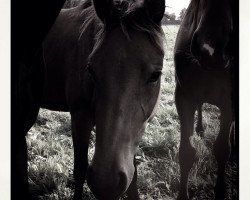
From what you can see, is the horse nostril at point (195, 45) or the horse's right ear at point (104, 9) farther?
the horse nostril at point (195, 45)

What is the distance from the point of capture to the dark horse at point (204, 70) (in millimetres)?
1440

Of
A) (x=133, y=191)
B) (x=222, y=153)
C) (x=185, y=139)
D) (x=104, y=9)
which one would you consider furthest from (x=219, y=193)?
(x=104, y=9)

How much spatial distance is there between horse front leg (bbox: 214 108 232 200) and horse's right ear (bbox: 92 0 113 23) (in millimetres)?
662

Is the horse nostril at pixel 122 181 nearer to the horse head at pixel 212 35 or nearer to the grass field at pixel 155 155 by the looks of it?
the grass field at pixel 155 155

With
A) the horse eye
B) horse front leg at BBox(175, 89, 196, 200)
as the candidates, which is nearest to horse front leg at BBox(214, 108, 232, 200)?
horse front leg at BBox(175, 89, 196, 200)

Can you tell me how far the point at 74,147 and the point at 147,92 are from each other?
427 millimetres

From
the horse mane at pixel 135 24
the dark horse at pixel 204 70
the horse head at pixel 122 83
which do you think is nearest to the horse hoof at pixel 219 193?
the dark horse at pixel 204 70

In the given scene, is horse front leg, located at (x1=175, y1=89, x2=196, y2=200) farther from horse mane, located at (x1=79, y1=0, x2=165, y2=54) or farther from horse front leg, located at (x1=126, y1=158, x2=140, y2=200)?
horse mane, located at (x1=79, y1=0, x2=165, y2=54)

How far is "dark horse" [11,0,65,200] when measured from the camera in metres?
1.28

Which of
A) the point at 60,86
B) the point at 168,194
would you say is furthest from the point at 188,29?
the point at 168,194

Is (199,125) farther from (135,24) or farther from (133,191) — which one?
(135,24)

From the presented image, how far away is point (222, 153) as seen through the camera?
4.83 ft

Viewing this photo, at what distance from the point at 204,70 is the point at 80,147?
632 millimetres

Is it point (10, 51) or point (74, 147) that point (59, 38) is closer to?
point (10, 51)
